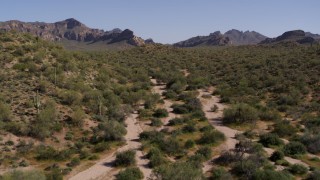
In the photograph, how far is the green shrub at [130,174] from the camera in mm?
26141

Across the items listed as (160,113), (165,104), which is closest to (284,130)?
(160,113)

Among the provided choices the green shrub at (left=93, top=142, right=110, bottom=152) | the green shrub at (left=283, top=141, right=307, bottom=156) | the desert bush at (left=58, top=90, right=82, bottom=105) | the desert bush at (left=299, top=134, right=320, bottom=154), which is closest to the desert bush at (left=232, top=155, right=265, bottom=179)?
the green shrub at (left=283, top=141, right=307, bottom=156)

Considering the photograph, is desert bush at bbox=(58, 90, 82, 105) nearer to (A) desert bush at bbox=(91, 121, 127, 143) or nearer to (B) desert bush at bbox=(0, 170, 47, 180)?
(A) desert bush at bbox=(91, 121, 127, 143)

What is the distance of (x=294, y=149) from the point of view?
104ft

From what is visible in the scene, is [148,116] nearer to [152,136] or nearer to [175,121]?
[175,121]

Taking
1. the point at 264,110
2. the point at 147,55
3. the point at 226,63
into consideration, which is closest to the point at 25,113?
the point at 264,110

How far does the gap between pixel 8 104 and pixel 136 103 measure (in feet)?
51.9

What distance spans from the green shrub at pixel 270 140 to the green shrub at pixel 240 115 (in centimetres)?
643

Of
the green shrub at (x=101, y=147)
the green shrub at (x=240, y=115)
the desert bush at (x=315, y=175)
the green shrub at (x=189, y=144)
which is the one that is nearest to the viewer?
the desert bush at (x=315, y=175)

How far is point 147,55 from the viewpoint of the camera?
10294 centimetres

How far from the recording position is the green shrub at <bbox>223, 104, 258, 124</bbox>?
4072 centimetres

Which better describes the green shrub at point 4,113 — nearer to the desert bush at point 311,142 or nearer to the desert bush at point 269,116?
the desert bush at point 269,116

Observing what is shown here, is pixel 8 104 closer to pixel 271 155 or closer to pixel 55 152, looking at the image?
pixel 55 152

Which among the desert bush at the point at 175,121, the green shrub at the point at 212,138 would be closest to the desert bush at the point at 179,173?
the green shrub at the point at 212,138
